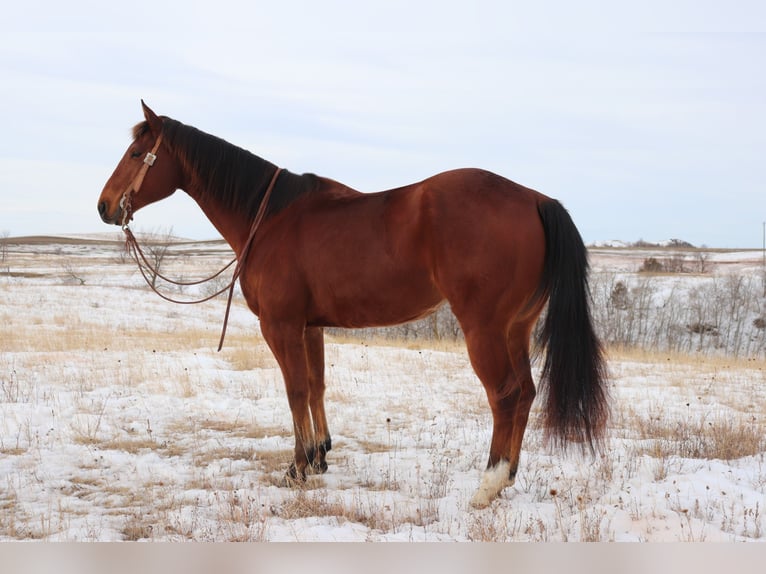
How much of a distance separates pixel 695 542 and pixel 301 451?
2.77 m

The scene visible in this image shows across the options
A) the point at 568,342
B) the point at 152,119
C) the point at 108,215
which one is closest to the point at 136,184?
the point at 108,215

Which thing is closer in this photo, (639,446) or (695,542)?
(695,542)

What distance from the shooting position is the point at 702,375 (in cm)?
1035

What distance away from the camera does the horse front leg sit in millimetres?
4703

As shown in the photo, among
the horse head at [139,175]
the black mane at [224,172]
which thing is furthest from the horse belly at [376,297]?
the horse head at [139,175]

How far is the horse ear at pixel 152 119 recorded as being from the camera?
494cm

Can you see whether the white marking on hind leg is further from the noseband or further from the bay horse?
the noseband

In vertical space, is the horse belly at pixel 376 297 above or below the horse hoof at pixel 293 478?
above

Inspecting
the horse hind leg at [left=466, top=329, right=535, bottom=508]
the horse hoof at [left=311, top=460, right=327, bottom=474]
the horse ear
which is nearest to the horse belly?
the horse hind leg at [left=466, top=329, right=535, bottom=508]

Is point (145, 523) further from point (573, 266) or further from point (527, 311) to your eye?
point (573, 266)

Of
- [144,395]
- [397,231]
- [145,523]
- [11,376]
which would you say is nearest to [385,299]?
[397,231]

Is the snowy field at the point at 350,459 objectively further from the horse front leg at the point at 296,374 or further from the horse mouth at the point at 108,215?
the horse mouth at the point at 108,215

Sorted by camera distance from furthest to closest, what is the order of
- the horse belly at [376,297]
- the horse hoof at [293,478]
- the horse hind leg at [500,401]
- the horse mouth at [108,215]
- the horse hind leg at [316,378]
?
the horse hind leg at [316,378] → the horse mouth at [108,215] → the horse hoof at [293,478] → the horse belly at [376,297] → the horse hind leg at [500,401]

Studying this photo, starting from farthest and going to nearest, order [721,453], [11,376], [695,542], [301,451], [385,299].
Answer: [11,376]
[721,453]
[301,451]
[385,299]
[695,542]
